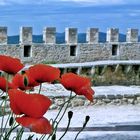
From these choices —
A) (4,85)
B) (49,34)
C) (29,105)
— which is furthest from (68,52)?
(29,105)

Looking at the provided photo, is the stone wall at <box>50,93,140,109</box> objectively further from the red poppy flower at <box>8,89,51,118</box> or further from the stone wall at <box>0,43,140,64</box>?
the stone wall at <box>0,43,140,64</box>

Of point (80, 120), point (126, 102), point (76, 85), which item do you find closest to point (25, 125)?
point (76, 85)

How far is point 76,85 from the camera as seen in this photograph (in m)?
2.07

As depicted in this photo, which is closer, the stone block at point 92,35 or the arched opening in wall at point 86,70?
the arched opening in wall at point 86,70

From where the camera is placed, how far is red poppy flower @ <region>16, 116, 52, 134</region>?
1.69 m

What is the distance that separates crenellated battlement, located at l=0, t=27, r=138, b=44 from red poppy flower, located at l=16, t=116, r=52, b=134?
26398mm

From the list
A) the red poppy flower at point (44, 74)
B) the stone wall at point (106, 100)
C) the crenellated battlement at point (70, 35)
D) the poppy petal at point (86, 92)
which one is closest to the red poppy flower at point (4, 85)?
the red poppy flower at point (44, 74)

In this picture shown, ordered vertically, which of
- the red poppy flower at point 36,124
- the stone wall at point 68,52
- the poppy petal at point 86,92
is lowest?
the stone wall at point 68,52

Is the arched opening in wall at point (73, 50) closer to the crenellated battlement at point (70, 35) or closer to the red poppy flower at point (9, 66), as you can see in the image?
the crenellated battlement at point (70, 35)

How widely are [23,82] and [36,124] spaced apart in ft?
1.77

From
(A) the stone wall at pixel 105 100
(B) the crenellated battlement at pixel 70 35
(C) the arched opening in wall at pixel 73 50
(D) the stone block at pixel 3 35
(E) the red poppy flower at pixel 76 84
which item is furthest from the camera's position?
(C) the arched opening in wall at pixel 73 50

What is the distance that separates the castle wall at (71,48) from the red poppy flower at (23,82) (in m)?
26.0

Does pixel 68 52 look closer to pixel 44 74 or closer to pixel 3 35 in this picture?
pixel 3 35

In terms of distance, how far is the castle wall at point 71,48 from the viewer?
2970 cm
